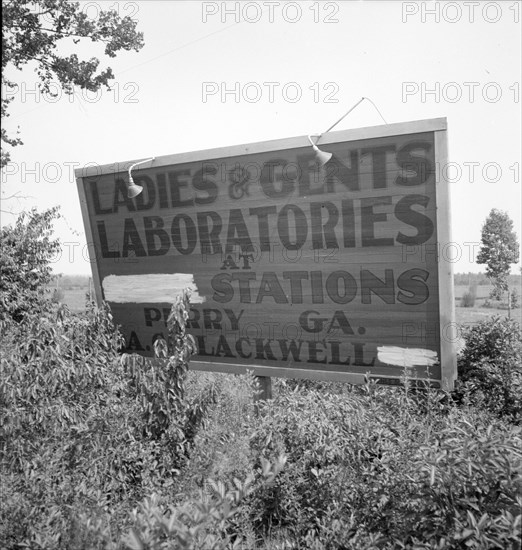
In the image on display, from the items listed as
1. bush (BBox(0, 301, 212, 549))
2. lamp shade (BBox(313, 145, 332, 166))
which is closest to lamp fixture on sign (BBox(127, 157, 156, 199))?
bush (BBox(0, 301, 212, 549))

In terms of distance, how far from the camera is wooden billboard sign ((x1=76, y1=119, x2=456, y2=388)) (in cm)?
431

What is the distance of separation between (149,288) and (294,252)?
6.00 ft

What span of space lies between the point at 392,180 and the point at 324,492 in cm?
256

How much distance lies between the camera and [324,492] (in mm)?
3285

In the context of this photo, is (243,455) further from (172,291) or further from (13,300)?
(13,300)

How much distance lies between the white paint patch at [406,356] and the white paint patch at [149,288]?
1.97m

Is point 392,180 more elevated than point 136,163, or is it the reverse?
point 136,163

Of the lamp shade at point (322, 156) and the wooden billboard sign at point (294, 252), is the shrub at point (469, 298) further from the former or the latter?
the lamp shade at point (322, 156)

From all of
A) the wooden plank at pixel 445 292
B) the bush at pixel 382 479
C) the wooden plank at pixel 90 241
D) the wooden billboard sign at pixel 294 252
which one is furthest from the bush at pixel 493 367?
the wooden plank at pixel 90 241

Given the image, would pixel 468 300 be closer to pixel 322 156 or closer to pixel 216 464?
pixel 322 156

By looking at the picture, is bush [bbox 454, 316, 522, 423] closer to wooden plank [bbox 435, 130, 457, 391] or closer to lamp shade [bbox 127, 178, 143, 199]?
wooden plank [bbox 435, 130, 457, 391]

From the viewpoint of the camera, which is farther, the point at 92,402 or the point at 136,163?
the point at 136,163

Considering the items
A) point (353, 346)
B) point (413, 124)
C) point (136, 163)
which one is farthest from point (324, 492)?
point (136, 163)

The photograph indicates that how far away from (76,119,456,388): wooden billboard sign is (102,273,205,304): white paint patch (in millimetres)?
15
